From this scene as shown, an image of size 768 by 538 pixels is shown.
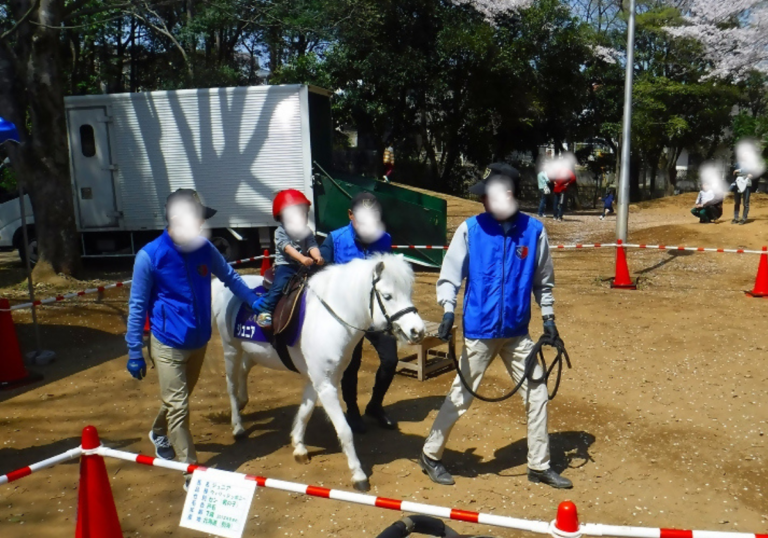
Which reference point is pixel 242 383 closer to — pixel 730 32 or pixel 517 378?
pixel 517 378

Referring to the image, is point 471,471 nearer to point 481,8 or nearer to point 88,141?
point 88,141

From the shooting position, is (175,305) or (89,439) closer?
(89,439)

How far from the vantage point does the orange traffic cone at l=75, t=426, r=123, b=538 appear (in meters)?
3.39

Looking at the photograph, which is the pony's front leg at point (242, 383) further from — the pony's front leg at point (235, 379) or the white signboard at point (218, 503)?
the white signboard at point (218, 503)

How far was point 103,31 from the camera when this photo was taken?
25250mm

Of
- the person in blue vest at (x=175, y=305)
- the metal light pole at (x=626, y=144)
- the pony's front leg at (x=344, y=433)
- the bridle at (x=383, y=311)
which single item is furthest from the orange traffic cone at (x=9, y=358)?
the metal light pole at (x=626, y=144)

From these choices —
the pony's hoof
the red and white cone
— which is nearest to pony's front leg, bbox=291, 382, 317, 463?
the pony's hoof

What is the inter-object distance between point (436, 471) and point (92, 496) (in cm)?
224

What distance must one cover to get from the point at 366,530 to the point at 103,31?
1011 inches

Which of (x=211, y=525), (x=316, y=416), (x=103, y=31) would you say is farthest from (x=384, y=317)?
(x=103, y=31)

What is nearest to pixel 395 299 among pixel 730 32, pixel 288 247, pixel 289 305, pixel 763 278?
pixel 289 305

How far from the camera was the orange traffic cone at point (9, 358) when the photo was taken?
6.89 meters

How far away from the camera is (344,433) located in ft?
15.0

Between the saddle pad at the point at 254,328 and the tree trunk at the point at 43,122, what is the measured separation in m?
7.56
